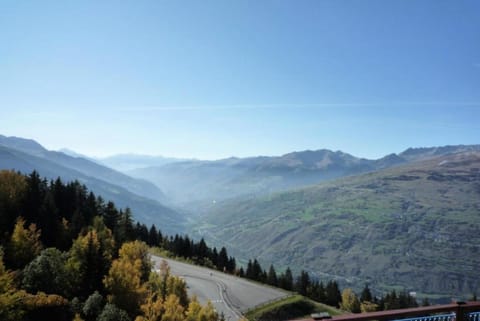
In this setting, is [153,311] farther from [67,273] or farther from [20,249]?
[20,249]

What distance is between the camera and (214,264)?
362 ft

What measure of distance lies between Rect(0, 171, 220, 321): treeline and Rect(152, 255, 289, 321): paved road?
5926 mm

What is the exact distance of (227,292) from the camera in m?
64.8

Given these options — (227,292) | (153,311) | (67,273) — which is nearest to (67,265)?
(67,273)

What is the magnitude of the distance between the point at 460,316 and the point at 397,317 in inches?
102

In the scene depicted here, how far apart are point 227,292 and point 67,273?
86.6ft

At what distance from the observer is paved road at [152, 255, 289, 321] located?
5841cm

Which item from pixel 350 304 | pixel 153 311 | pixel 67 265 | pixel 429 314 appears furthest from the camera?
pixel 350 304

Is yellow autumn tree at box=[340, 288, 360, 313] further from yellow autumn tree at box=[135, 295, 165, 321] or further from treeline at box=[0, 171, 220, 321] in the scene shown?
yellow autumn tree at box=[135, 295, 165, 321]

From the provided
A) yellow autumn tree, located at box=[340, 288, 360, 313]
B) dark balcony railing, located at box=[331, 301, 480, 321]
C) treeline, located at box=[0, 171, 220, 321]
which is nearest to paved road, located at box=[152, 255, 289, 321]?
treeline, located at box=[0, 171, 220, 321]

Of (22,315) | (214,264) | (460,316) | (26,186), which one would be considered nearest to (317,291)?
(214,264)

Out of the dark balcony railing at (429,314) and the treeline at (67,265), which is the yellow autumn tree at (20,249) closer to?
the treeline at (67,265)

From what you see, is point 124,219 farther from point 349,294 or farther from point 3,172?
point 349,294

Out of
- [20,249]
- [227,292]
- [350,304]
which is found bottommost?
[350,304]
